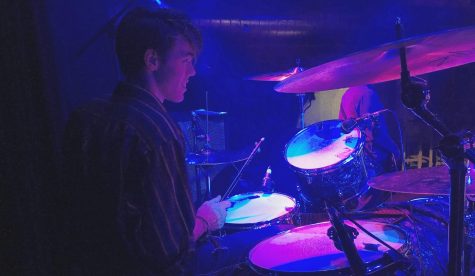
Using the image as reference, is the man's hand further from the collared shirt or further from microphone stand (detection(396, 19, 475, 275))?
microphone stand (detection(396, 19, 475, 275))

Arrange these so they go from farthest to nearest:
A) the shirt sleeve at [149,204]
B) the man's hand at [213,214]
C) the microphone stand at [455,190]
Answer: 1. the man's hand at [213,214]
2. the microphone stand at [455,190]
3. the shirt sleeve at [149,204]

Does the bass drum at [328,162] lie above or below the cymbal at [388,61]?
below

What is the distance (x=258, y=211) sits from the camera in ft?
8.10

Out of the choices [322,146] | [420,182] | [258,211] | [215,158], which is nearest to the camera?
[420,182]

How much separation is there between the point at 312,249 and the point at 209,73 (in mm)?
2789

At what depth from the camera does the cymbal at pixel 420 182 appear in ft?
5.51

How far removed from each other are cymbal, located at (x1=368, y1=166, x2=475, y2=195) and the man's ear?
1.22 metres

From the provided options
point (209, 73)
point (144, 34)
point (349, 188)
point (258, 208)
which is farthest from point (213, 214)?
point (209, 73)

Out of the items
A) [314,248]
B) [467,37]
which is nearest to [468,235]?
[314,248]

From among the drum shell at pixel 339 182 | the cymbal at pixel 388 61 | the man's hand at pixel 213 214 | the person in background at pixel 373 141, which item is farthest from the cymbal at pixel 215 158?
the man's hand at pixel 213 214

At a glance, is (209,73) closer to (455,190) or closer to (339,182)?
(339,182)

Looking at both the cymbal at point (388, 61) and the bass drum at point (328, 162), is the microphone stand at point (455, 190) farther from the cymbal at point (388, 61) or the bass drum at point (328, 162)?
the bass drum at point (328, 162)

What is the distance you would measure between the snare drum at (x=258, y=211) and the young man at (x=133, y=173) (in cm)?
109

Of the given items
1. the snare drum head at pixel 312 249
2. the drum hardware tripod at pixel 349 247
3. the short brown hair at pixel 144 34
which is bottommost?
the snare drum head at pixel 312 249
